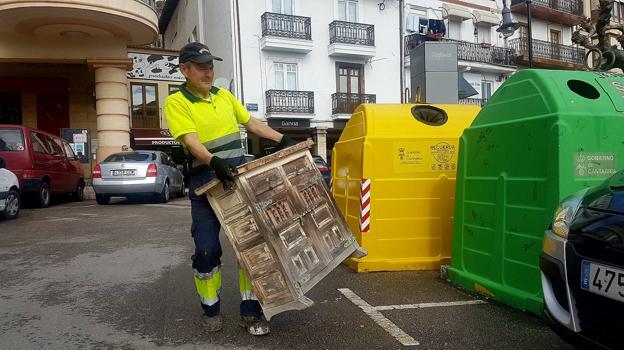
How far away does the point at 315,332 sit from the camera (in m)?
3.39

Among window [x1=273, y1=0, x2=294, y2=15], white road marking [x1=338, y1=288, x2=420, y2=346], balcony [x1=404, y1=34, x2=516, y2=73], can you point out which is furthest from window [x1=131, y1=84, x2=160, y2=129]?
white road marking [x1=338, y1=288, x2=420, y2=346]

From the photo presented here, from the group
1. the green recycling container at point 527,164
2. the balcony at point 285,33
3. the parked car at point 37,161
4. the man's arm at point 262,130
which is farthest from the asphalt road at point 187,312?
the balcony at point 285,33

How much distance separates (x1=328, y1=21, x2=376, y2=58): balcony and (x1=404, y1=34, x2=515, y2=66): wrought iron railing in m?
2.52

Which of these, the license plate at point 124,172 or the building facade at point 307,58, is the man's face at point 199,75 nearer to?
the license plate at point 124,172

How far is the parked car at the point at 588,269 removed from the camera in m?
2.15

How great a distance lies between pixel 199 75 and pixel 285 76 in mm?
21050

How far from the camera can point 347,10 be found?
25.2 metres

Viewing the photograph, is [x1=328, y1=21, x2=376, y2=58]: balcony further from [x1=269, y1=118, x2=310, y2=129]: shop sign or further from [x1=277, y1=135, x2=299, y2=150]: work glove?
[x1=277, y1=135, x2=299, y2=150]: work glove

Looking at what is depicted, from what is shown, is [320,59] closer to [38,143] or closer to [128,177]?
[128,177]

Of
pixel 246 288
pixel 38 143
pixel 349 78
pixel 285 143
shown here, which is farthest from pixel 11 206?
pixel 349 78

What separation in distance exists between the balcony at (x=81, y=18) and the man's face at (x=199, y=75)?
12.9 meters

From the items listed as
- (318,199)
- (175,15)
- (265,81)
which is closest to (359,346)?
(318,199)

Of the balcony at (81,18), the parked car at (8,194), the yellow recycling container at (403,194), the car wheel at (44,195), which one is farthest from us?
the balcony at (81,18)

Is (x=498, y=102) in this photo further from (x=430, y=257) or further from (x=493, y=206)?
(x=430, y=257)
